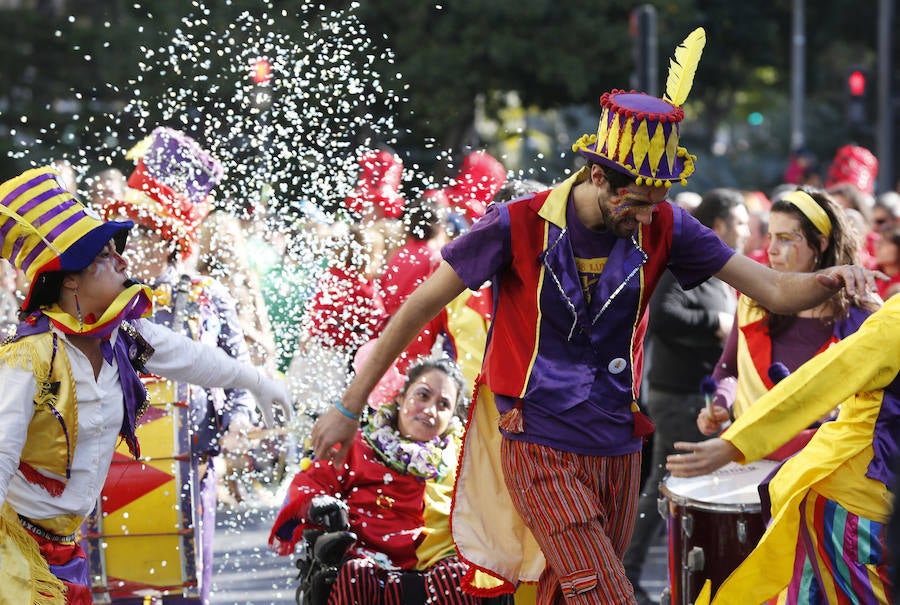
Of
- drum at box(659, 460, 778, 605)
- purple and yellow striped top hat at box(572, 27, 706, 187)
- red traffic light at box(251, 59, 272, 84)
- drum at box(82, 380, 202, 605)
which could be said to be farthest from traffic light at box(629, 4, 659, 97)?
purple and yellow striped top hat at box(572, 27, 706, 187)

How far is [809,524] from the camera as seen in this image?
451 centimetres

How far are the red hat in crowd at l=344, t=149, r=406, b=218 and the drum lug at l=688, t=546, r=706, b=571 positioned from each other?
2.52m

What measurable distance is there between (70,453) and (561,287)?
1501mm

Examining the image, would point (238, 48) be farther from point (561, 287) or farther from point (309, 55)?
point (561, 287)

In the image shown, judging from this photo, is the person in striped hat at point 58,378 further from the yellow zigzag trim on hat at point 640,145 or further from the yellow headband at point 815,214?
the yellow headband at point 815,214

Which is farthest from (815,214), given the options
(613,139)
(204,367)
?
(204,367)

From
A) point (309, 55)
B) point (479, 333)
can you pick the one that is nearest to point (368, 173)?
point (309, 55)

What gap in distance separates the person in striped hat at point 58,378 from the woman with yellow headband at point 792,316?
2.49m

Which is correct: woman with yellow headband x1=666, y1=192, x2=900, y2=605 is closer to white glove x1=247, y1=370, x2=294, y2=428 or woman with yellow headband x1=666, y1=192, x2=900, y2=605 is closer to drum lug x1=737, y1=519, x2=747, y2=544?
drum lug x1=737, y1=519, x2=747, y2=544

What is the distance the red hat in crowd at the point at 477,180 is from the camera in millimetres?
6949

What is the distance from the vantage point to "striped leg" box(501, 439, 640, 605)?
405cm

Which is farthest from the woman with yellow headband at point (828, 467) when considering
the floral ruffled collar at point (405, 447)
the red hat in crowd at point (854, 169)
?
the red hat in crowd at point (854, 169)

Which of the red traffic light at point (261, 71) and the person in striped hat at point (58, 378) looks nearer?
the person in striped hat at point (58, 378)

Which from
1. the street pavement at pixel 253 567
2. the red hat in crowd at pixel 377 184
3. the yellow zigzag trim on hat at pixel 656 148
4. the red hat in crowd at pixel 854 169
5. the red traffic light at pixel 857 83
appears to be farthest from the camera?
the red traffic light at pixel 857 83
